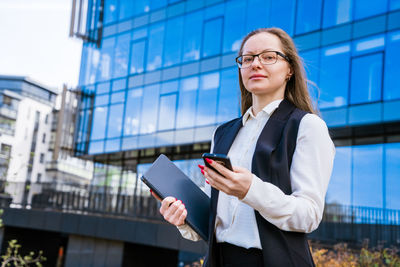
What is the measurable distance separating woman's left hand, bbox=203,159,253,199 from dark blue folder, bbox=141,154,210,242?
42cm

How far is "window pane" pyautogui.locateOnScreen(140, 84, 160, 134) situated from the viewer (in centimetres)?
2347

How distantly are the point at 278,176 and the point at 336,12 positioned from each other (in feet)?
57.5

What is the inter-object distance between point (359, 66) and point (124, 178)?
16.7m

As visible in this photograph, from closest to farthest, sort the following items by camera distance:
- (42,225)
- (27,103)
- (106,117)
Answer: (42,225) < (106,117) < (27,103)

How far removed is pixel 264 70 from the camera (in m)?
1.86

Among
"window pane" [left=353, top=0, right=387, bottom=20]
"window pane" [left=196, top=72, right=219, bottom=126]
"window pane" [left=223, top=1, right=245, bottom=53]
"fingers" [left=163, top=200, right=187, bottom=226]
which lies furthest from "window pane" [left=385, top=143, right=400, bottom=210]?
"fingers" [left=163, top=200, right=187, bottom=226]

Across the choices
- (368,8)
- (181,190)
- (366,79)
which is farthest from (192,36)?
(181,190)

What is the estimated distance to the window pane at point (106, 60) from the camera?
26.3 m

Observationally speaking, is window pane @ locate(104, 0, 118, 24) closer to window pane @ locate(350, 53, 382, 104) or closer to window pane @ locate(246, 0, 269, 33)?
window pane @ locate(246, 0, 269, 33)

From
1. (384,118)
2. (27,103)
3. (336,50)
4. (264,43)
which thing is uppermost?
(27,103)

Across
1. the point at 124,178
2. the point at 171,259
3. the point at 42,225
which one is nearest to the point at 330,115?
the point at 171,259

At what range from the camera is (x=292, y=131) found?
66.2 inches

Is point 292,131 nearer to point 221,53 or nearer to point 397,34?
point 397,34

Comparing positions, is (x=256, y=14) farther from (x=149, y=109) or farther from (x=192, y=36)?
(x=149, y=109)
